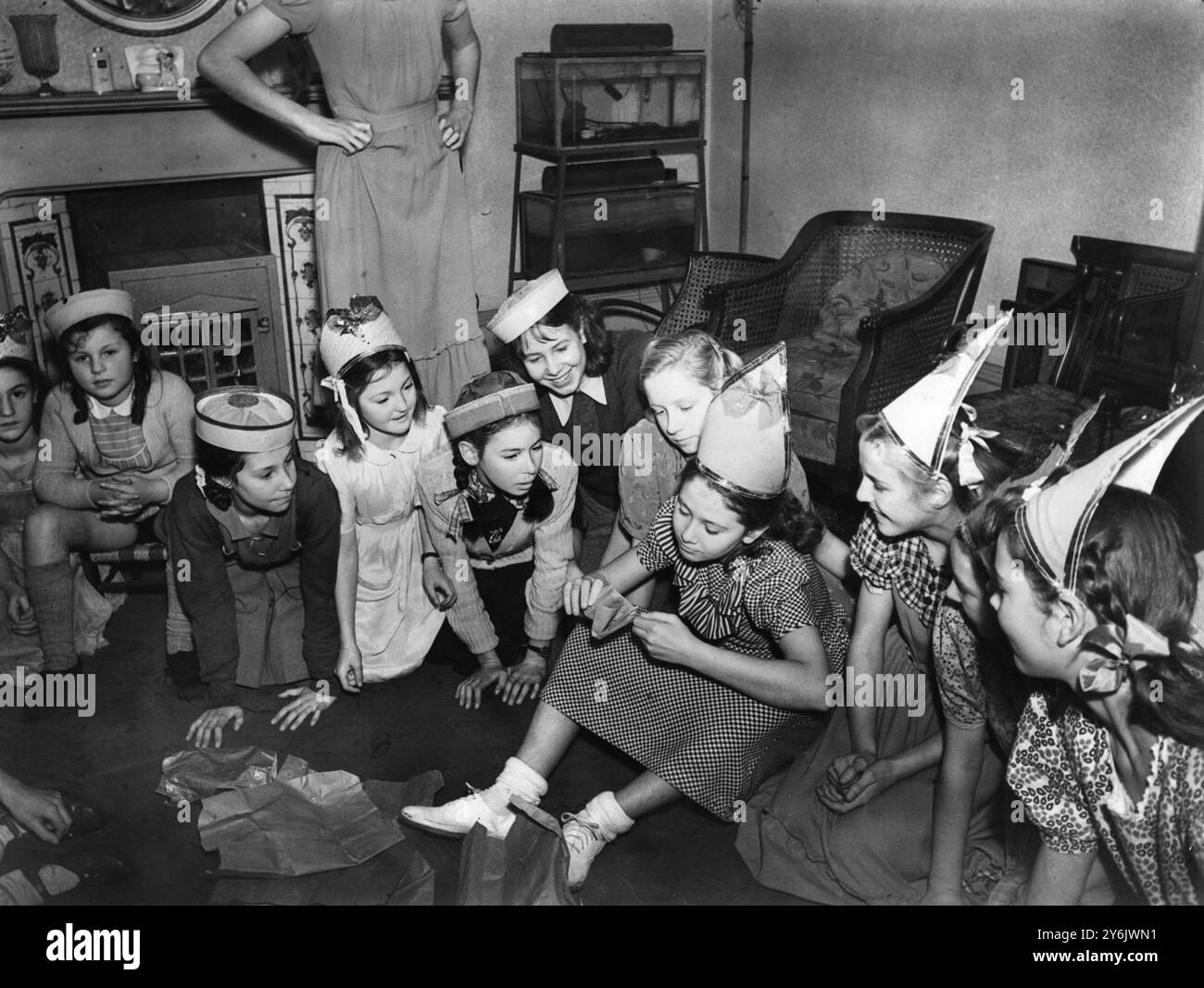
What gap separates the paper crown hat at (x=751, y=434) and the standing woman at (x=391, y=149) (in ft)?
4.88

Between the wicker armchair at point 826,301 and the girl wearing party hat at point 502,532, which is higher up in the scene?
the wicker armchair at point 826,301

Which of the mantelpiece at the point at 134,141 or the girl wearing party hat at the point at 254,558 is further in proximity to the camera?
the mantelpiece at the point at 134,141

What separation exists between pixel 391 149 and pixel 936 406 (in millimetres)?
1925

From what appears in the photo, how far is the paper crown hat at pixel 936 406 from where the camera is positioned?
177 cm

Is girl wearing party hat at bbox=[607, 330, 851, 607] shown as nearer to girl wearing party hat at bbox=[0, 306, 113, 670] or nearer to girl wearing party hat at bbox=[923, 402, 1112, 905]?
girl wearing party hat at bbox=[923, 402, 1112, 905]

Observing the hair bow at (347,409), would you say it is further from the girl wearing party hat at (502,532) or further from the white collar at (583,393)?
the white collar at (583,393)

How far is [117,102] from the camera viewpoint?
11.4 ft

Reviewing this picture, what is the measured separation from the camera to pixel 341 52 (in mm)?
2924

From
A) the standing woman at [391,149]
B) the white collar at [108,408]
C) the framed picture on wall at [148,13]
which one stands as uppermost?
the framed picture on wall at [148,13]

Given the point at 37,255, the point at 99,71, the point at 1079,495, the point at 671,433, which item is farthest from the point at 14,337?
the point at 1079,495

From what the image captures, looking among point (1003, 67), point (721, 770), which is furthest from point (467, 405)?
point (1003, 67)

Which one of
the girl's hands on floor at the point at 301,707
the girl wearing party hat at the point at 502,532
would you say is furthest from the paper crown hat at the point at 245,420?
the girl's hands on floor at the point at 301,707

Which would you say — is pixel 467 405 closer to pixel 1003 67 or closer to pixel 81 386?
pixel 81 386

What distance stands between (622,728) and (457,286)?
1614 millimetres
